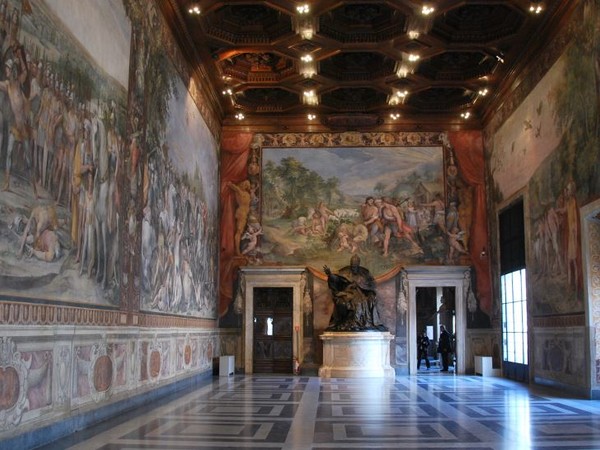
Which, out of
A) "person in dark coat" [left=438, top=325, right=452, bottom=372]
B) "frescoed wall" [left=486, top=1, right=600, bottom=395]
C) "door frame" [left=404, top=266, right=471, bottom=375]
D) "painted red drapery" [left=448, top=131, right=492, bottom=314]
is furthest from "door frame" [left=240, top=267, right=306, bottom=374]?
"frescoed wall" [left=486, top=1, right=600, bottom=395]

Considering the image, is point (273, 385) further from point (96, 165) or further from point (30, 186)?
point (30, 186)

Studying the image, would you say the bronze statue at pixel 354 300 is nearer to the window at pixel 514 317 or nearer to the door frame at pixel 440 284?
the door frame at pixel 440 284

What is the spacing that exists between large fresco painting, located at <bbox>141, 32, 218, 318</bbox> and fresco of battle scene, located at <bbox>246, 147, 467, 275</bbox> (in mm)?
2659

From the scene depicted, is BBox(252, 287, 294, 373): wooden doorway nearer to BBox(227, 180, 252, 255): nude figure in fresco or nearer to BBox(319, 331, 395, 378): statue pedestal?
BBox(227, 180, 252, 255): nude figure in fresco

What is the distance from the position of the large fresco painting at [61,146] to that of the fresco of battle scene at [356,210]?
12041mm

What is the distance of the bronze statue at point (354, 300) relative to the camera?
21328 mm

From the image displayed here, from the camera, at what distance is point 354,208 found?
23.5 meters

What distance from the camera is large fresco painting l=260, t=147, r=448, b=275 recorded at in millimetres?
23188

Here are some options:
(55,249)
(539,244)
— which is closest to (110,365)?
(55,249)

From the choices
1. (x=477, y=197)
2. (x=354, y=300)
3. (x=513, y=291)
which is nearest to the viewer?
(x=513, y=291)

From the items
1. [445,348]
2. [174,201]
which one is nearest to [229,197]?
[174,201]

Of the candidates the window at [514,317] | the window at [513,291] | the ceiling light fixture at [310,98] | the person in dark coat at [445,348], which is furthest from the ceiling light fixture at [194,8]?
the person in dark coat at [445,348]

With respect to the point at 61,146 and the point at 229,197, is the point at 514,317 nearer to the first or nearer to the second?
the point at 229,197

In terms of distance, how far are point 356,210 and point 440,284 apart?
396 centimetres
